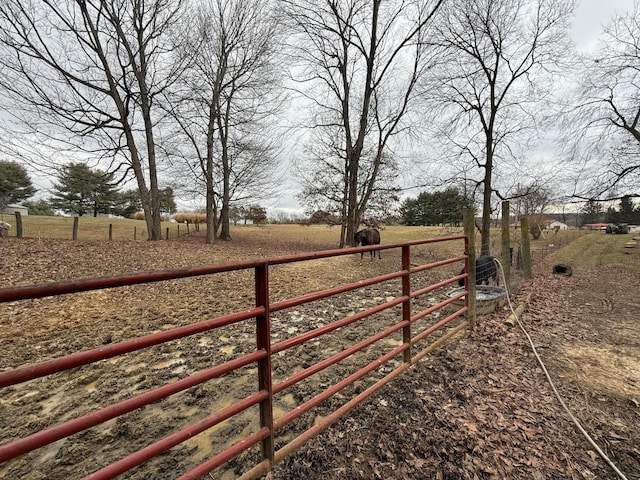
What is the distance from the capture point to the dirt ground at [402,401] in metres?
2.05

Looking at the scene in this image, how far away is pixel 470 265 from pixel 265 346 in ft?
10.8

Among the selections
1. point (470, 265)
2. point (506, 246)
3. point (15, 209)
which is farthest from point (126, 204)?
point (470, 265)

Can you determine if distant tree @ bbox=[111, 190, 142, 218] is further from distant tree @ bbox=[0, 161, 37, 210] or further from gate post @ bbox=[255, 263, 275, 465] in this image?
gate post @ bbox=[255, 263, 275, 465]

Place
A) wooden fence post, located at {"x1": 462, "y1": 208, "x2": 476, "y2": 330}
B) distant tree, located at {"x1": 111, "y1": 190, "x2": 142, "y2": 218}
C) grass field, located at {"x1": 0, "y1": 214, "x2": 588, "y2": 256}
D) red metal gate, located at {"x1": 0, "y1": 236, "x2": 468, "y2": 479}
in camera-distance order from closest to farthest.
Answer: red metal gate, located at {"x1": 0, "y1": 236, "x2": 468, "y2": 479}, wooden fence post, located at {"x1": 462, "y1": 208, "x2": 476, "y2": 330}, grass field, located at {"x1": 0, "y1": 214, "x2": 588, "y2": 256}, distant tree, located at {"x1": 111, "y1": 190, "x2": 142, "y2": 218}

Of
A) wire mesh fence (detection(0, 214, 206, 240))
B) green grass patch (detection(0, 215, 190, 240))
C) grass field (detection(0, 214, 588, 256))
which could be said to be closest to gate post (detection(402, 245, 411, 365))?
grass field (detection(0, 214, 588, 256))

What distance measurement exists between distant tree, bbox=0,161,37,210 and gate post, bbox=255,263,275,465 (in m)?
45.3

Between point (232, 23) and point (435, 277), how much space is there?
16529 millimetres

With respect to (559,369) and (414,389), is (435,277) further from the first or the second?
(414,389)

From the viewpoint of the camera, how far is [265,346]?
5.87 feet

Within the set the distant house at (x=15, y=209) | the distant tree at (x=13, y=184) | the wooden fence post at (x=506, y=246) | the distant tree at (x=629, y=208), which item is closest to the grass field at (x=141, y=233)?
the distant tree at (x=629, y=208)

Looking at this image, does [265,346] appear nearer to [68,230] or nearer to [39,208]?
[68,230]

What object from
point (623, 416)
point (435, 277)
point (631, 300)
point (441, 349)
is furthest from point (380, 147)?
point (623, 416)

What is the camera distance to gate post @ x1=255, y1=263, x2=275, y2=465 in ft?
5.78

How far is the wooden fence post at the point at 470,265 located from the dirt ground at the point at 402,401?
0.96ft
